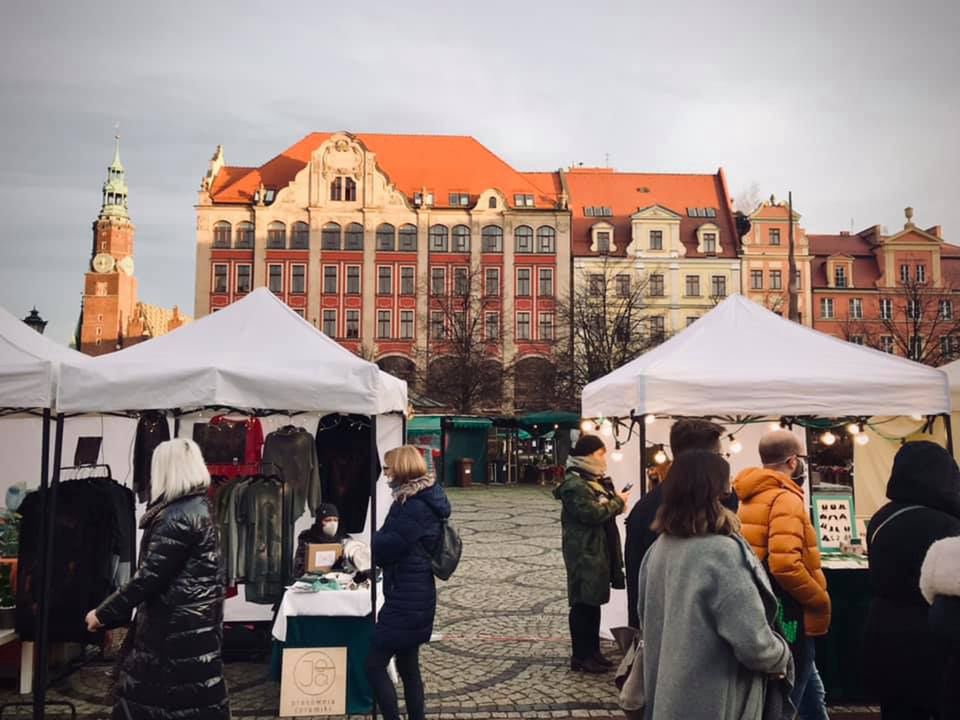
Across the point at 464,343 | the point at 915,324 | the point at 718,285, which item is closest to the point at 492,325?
the point at 464,343

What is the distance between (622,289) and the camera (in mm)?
46875

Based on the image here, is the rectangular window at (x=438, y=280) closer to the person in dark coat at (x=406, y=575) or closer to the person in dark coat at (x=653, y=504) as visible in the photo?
the person in dark coat at (x=653, y=504)

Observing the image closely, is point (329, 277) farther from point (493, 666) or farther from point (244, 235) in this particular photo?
point (493, 666)

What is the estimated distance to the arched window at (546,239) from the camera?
50.2 meters

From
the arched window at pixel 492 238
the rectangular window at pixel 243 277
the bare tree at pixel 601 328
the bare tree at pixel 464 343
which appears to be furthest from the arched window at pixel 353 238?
the bare tree at pixel 601 328

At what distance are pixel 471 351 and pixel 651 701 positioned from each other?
121 feet

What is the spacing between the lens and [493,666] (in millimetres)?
6672

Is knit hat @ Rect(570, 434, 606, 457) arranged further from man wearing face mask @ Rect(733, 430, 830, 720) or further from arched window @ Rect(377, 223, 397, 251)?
arched window @ Rect(377, 223, 397, 251)

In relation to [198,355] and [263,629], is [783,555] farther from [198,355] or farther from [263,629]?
[263,629]

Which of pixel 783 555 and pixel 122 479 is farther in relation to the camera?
pixel 122 479

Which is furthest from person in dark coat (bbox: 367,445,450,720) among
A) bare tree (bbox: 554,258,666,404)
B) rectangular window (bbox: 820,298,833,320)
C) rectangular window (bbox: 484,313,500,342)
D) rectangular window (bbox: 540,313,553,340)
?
rectangular window (bbox: 820,298,833,320)

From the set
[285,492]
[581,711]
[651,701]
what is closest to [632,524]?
[581,711]

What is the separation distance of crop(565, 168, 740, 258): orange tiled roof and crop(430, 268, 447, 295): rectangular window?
28.4 feet

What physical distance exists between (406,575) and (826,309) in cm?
5062
